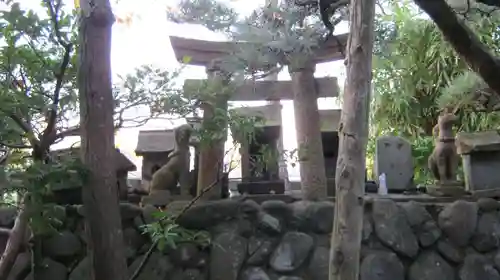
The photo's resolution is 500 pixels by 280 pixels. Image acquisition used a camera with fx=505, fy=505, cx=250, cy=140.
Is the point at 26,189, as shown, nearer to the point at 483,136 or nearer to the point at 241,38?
the point at 241,38

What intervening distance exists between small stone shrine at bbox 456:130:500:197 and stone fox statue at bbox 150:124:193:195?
144 cm

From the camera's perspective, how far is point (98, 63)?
1597 millimetres

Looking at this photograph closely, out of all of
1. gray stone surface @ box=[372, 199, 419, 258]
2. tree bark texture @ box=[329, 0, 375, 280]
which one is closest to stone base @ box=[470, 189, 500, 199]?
gray stone surface @ box=[372, 199, 419, 258]

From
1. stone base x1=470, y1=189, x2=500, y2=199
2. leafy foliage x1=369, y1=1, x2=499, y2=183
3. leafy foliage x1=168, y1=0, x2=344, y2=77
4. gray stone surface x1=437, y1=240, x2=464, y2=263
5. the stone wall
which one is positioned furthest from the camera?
leafy foliage x1=369, y1=1, x2=499, y2=183

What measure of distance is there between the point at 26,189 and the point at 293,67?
1404 millimetres

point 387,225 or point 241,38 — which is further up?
point 241,38

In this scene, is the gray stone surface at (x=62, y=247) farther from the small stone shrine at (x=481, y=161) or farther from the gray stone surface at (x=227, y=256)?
the small stone shrine at (x=481, y=161)

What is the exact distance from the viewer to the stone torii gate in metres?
2.43

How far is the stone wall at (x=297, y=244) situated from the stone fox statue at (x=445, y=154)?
0.79ft

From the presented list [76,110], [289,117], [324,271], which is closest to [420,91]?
[289,117]

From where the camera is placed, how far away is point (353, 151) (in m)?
1.47

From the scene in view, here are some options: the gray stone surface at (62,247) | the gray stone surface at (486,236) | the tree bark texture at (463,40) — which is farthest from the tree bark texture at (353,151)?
the gray stone surface at (62,247)

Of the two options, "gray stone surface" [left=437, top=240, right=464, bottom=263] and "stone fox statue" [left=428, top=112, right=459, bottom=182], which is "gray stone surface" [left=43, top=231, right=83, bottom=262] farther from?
"stone fox statue" [left=428, top=112, right=459, bottom=182]

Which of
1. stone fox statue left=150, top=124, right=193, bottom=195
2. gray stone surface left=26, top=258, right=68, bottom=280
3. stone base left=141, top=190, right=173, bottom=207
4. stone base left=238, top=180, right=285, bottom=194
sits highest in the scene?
stone fox statue left=150, top=124, right=193, bottom=195
